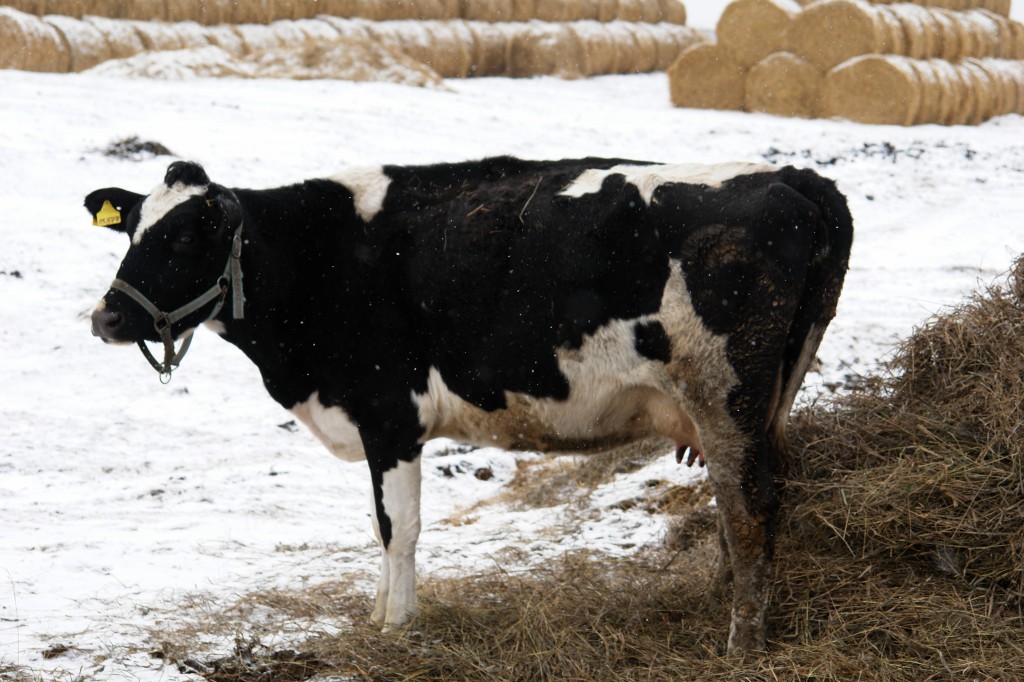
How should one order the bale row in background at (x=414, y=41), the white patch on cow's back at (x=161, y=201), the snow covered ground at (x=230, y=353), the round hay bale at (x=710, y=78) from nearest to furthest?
the white patch on cow's back at (x=161, y=201) → the snow covered ground at (x=230, y=353) → the bale row in background at (x=414, y=41) → the round hay bale at (x=710, y=78)

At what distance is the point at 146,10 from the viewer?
17.6 m

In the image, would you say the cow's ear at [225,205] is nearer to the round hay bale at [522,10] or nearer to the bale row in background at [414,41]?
the bale row in background at [414,41]

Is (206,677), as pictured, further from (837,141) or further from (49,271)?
(837,141)

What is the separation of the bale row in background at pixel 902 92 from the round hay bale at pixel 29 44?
11.5 m

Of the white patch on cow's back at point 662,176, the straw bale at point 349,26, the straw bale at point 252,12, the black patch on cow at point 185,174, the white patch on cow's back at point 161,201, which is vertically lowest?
the straw bale at point 349,26

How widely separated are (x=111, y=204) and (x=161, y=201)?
36 cm

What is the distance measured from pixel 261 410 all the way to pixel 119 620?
115 inches

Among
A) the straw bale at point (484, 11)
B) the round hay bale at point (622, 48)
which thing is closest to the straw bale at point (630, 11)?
the round hay bale at point (622, 48)

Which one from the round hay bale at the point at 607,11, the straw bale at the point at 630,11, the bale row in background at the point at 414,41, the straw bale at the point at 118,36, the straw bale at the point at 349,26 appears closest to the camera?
the bale row in background at the point at 414,41

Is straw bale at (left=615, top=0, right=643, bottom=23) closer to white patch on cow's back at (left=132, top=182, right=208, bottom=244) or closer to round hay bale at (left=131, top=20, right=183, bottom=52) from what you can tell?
round hay bale at (left=131, top=20, right=183, bottom=52)

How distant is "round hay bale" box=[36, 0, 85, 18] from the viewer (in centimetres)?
1653

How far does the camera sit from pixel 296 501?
6.44 m

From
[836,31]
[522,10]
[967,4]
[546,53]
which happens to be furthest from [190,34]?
[967,4]

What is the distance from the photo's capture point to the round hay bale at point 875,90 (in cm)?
1539
